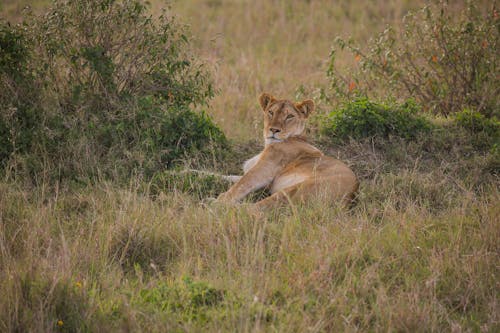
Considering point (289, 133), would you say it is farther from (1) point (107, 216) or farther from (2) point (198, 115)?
(1) point (107, 216)

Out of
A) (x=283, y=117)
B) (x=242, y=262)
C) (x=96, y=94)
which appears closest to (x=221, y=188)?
(x=283, y=117)

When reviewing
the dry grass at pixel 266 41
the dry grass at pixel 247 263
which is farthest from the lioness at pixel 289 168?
the dry grass at pixel 266 41

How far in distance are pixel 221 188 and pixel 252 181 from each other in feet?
1.35

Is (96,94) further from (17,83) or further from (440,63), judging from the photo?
(440,63)

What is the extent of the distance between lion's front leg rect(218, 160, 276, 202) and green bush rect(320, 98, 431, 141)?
1636 millimetres

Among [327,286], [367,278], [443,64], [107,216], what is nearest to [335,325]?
[327,286]

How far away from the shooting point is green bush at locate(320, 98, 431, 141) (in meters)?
8.16

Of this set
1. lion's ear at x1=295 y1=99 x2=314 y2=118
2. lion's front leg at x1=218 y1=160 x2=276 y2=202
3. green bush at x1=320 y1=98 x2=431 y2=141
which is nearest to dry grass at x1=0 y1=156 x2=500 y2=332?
lion's front leg at x1=218 y1=160 x2=276 y2=202

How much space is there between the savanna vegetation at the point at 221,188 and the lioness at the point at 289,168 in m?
0.25

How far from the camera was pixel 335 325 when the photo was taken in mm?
4098

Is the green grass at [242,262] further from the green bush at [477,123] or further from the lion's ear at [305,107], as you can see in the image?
the green bush at [477,123]

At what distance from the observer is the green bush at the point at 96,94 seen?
7.06 metres

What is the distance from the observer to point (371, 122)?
8.18 metres

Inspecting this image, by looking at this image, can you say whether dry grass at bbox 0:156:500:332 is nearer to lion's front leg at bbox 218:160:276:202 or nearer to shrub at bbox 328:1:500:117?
lion's front leg at bbox 218:160:276:202
